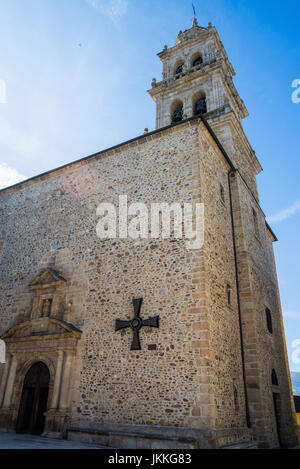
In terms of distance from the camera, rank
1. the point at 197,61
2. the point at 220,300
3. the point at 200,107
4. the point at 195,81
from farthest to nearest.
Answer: the point at 197,61, the point at 195,81, the point at 200,107, the point at 220,300

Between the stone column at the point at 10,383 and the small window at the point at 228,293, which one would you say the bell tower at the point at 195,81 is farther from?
the stone column at the point at 10,383

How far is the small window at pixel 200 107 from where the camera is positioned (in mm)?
15547

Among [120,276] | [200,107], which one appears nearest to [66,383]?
[120,276]

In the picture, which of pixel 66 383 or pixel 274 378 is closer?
pixel 66 383

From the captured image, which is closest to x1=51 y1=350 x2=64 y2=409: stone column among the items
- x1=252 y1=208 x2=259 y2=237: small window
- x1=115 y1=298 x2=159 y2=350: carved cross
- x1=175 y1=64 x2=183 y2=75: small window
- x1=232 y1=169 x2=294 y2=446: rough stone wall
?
x1=115 y1=298 x2=159 y2=350: carved cross

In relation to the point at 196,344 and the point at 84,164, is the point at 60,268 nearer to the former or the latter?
the point at 84,164

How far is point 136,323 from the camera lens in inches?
327

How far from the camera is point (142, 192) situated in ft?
32.9

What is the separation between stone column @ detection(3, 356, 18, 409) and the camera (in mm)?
9383

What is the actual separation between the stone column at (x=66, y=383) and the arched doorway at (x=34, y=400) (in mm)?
702

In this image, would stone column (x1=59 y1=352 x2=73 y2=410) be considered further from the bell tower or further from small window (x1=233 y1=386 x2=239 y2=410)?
the bell tower

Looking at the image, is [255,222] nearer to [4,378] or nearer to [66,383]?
[66,383]

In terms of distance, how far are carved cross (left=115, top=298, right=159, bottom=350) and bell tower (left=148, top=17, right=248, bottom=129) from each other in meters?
9.34

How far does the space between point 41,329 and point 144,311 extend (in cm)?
341
